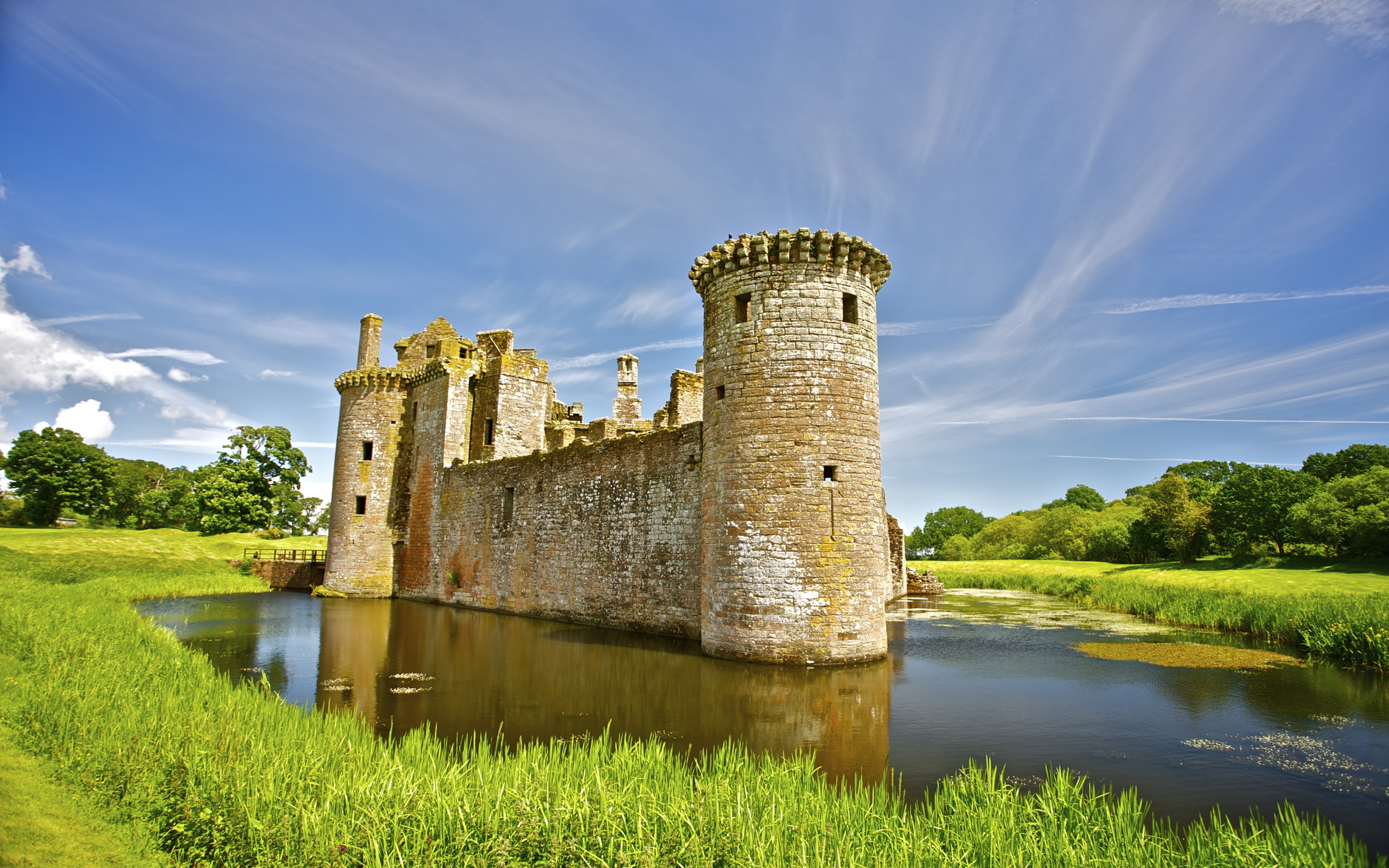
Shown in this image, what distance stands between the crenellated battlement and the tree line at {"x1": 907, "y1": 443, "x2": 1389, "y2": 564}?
107 ft

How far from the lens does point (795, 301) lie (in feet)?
Result: 41.8

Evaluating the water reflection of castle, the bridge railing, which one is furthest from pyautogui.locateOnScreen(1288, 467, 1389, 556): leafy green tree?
the bridge railing

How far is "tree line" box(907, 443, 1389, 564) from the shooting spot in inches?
1277

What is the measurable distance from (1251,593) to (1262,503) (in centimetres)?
2478

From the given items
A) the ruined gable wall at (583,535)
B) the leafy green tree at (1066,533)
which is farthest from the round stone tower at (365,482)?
the leafy green tree at (1066,533)

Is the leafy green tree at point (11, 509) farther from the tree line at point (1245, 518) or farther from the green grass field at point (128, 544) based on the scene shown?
the tree line at point (1245, 518)

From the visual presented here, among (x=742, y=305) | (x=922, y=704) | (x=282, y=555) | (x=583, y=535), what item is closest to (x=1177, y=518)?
(x=583, y=535)

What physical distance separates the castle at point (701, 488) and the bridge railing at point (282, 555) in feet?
21.3

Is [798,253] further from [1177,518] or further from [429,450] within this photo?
[1177,518]

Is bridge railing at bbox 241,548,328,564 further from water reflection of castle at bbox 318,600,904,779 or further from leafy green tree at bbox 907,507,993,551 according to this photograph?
leafy green tree at bbox 907,507,993,551

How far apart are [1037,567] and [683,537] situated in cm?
3612

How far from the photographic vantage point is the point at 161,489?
62.5 meters

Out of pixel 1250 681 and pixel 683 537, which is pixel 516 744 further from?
pixel 1250 681

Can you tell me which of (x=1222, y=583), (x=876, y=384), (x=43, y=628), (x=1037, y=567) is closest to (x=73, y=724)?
(x=43, y=628)
